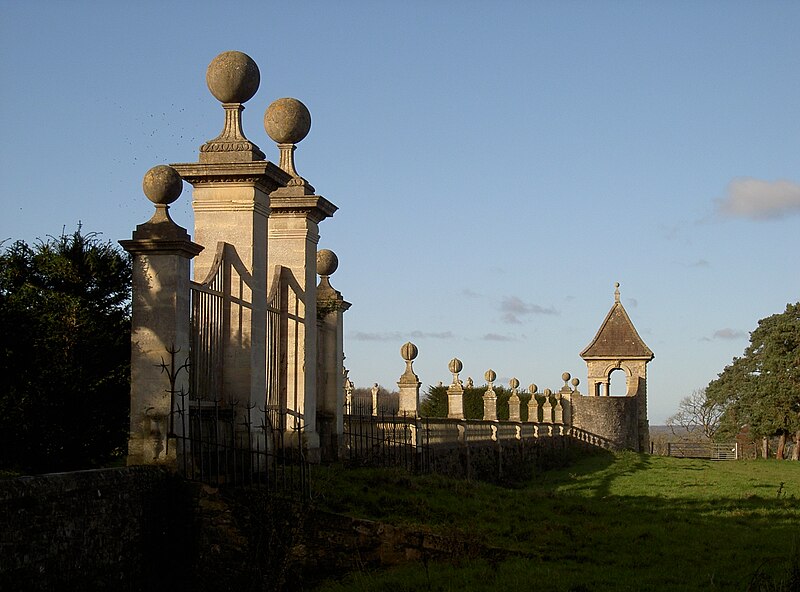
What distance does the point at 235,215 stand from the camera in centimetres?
1555

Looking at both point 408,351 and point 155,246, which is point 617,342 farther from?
point 155,246

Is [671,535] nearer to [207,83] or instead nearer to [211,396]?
[211,396]

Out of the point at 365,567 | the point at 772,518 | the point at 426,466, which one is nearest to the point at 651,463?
the point at 426,466

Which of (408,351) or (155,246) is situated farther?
(408,351)

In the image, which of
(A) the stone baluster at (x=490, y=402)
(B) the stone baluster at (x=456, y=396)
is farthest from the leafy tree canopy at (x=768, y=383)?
(B) the stone baluster at (x=456, y=396)

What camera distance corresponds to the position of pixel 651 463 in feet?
138

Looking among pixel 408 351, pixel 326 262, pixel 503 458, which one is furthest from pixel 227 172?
pixel 503 458

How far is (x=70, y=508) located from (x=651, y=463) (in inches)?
1334

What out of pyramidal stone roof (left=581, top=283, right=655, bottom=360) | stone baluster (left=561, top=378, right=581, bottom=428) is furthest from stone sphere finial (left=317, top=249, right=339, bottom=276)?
pyramidal stone roof (left=581, top=283, right=655, bottom=360)

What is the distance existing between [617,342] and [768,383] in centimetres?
1036

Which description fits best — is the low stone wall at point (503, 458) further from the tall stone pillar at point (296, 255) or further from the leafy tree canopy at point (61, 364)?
the leafy tree canopy at point (61, 364)

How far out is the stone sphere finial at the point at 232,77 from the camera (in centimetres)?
1571

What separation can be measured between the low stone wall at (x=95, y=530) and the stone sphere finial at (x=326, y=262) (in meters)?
8.39

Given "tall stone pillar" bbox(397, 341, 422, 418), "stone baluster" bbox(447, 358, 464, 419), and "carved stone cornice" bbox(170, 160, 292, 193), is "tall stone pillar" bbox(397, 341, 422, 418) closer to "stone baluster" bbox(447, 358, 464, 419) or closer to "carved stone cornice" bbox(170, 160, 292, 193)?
"stone baluster" bbox(447, 358, 464, 419)
